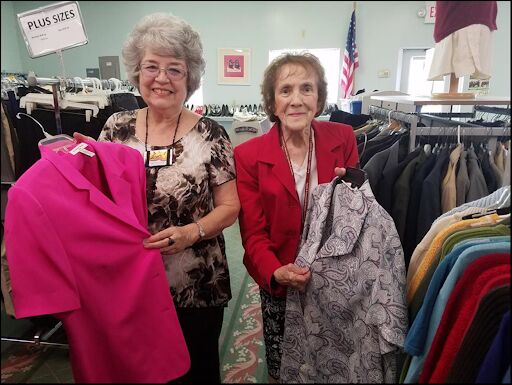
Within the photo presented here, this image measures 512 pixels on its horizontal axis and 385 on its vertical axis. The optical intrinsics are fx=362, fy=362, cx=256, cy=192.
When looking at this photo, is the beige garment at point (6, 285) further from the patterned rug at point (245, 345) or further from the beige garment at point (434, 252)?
the beige garment at point (434, 252)

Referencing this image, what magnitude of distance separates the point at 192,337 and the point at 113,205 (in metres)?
0.66

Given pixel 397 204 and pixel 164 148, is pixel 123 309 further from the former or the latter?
pixel 397 204

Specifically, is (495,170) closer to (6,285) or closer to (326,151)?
(326,151)

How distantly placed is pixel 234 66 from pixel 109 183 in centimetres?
64

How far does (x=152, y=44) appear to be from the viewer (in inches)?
40.4

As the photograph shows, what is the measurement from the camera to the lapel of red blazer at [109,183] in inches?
28.0

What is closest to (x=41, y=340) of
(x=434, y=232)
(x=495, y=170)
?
(x=434, y=232)

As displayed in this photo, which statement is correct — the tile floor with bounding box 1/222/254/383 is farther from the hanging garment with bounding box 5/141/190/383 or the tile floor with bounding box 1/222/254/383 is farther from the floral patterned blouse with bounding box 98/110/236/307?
the floral patterned blouse with bounding box 98/110/236/307

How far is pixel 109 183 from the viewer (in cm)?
80

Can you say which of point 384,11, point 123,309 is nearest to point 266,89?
point 384,11

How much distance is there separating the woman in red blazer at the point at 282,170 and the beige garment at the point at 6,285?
0.69m

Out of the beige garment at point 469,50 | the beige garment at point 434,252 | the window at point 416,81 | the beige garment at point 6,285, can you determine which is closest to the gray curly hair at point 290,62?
the beige garment at point 469,50

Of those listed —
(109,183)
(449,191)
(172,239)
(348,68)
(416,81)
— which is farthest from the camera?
(416,81)

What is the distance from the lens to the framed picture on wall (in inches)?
45.1
